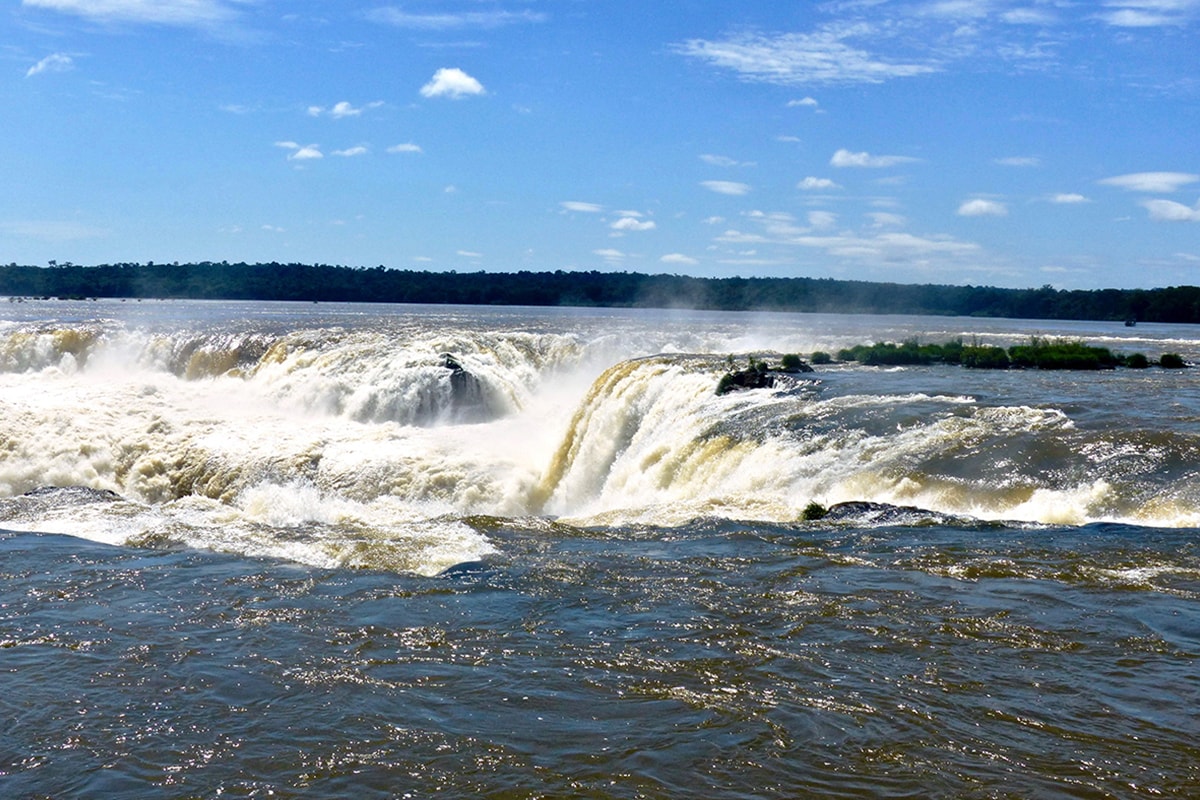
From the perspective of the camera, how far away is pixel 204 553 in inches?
452

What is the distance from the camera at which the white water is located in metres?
12.8

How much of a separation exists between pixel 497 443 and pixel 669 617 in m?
14.3

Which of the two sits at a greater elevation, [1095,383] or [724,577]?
[1095,383]

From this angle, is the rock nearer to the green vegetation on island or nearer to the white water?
the white water

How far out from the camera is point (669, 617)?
29.1ft

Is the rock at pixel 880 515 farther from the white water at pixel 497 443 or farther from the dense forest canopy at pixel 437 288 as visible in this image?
the dense forest canopy at pixel 437 288

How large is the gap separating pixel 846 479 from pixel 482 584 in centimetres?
567

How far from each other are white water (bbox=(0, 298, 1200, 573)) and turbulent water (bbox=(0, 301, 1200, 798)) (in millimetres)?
91

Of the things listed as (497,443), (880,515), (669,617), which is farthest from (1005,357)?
(669,617)

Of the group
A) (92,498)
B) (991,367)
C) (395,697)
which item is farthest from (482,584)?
(991,367)

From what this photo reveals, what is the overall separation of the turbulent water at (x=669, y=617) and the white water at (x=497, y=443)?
91mm

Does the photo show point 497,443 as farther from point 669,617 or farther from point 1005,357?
point 669,617

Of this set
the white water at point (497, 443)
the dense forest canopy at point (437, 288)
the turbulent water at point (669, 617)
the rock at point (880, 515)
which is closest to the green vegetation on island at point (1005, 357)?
the white water at point (497, 443)

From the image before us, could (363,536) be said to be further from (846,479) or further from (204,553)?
(846,479)
